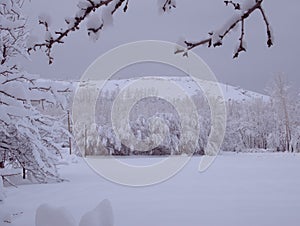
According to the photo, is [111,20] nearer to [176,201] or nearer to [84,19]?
[84,19]

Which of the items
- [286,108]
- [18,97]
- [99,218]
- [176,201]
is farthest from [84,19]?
[286,108]

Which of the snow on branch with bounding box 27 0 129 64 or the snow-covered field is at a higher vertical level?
the snow on branch with bounding box 27 0 129 64

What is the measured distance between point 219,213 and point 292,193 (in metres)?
3.03

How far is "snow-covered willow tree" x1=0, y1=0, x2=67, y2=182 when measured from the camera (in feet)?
12.0

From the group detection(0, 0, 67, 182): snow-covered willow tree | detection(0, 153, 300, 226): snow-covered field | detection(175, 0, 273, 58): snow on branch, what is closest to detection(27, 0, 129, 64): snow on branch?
detection(175, 0, 273, 58): snow on branch

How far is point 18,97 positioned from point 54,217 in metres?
2.12

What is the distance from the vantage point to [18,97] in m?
3.65

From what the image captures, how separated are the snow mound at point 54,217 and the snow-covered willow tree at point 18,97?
173 centimetres

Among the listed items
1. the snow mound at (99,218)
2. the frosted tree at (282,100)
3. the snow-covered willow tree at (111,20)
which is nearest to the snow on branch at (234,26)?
the snow-covered willow tree at (111,20)

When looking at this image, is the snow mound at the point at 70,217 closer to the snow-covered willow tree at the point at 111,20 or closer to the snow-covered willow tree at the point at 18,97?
the snow-covered willow tree at the point at 111,20

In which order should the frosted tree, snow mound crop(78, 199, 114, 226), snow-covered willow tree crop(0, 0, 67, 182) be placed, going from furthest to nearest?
the frosted tree, snow-covered willow tree crop(0, 0, 67, 182), snow mound crop(78, 199, 114, 226)

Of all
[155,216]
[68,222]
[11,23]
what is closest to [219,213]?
[155,216]

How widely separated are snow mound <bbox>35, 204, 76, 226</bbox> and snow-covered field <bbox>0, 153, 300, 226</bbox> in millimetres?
2663

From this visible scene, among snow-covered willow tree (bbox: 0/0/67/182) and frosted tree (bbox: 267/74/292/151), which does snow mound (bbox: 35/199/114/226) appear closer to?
snow-covered willow tree (bbox: 0/0/67/182)
